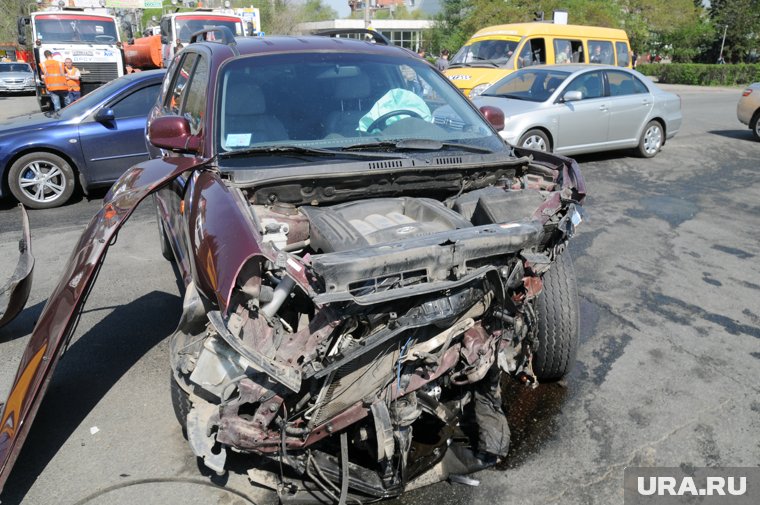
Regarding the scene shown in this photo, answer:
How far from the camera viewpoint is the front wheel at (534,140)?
909 cm

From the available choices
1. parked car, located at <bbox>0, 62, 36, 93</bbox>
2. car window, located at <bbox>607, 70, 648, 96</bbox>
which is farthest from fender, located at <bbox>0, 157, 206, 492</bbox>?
parked car, located at <bbox>0, 62, 36, 93</bbox>

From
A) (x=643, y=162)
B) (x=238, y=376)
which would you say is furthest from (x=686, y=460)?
(x=643, y=162)

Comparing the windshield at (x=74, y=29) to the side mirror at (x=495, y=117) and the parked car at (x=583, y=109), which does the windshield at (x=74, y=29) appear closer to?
the parked car at (x=583, y=109)

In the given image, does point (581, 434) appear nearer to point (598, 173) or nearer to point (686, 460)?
point (686, 460)

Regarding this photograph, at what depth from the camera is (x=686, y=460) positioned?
10.4 ft

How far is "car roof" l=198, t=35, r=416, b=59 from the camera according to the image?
4113mm

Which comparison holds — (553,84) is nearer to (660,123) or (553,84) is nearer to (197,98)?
(660,123)

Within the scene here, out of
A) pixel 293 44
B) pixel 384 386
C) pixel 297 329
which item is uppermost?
pixel 293 44

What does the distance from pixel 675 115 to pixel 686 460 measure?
904cm

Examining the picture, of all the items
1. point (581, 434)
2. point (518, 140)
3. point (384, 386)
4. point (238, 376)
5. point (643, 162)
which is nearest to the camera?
point (238, 376)

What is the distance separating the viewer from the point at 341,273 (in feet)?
8.01

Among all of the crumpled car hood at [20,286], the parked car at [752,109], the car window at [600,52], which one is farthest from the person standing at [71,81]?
the parked car at [752,109]

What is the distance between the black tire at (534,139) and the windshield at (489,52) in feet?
12.8

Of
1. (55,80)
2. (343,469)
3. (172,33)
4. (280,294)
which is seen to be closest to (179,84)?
(280,294)
